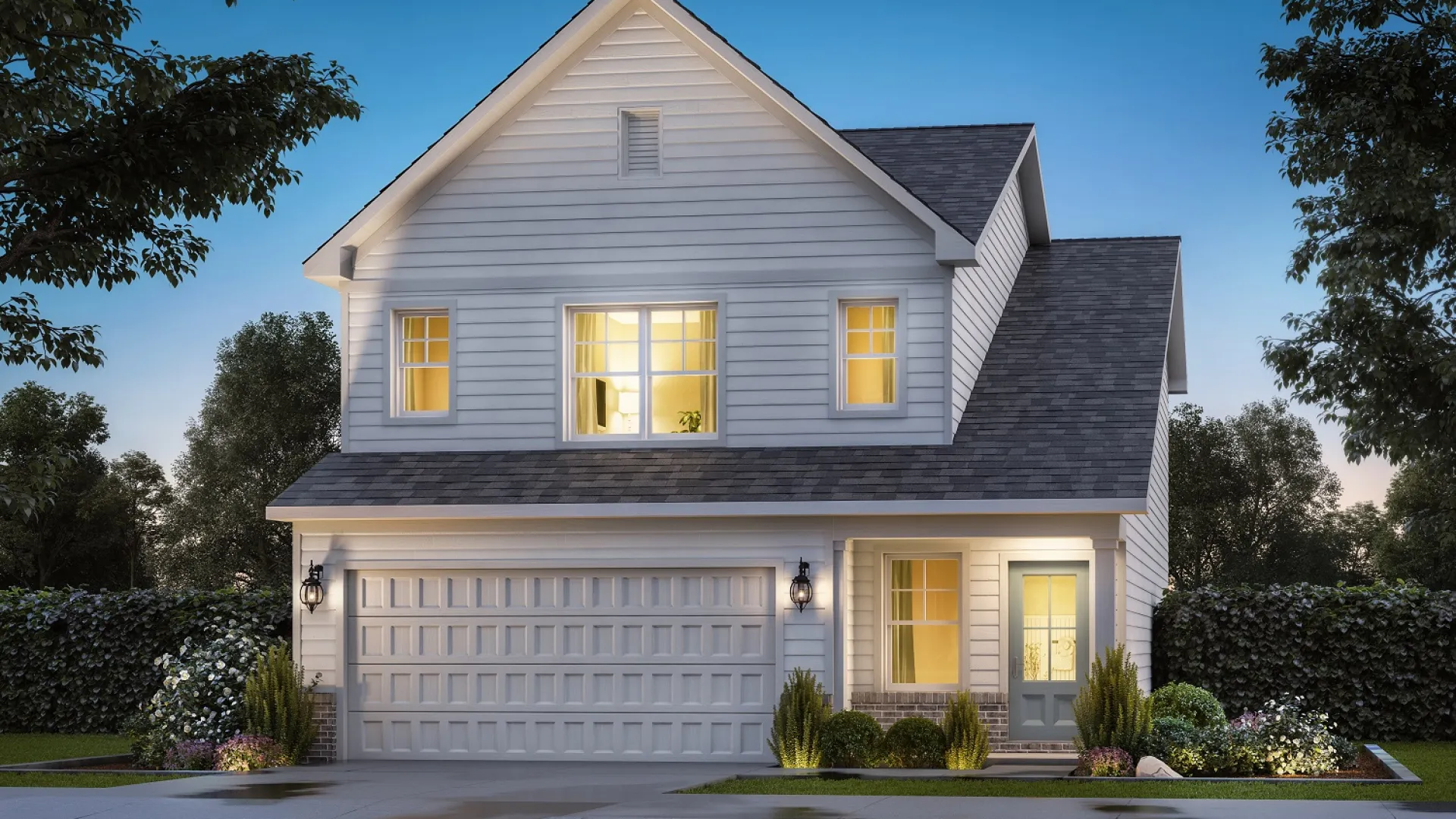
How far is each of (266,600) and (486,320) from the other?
516cm

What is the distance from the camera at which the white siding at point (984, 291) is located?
1916 centimetres

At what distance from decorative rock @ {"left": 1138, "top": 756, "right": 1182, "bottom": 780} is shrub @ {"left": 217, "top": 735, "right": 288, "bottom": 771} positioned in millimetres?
9207

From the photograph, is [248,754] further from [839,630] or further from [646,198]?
[646,198]

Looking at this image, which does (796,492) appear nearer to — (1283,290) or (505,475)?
(505,475)

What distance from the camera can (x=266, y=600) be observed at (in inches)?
857

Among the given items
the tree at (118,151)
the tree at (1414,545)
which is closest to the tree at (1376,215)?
the tree at (118,151)

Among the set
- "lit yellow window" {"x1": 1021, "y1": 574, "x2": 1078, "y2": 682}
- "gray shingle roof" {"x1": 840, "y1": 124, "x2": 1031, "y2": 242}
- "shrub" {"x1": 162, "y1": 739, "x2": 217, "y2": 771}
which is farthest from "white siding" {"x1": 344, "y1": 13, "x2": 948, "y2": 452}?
"shrub" {"x1": 162, "y1": 739, "x2": 217, "y2": 771}

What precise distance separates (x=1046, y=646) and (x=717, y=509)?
175 inches

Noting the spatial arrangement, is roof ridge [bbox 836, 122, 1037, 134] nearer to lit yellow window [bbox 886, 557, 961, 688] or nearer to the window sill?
the window sill

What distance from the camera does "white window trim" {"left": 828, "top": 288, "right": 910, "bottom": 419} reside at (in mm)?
19016

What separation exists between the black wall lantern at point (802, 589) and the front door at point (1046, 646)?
9.22 ft

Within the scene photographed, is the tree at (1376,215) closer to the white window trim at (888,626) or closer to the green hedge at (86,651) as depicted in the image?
the white window trim at (888,626)

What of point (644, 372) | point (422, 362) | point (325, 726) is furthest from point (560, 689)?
point (422, 362)

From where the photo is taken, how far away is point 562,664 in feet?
62.0
